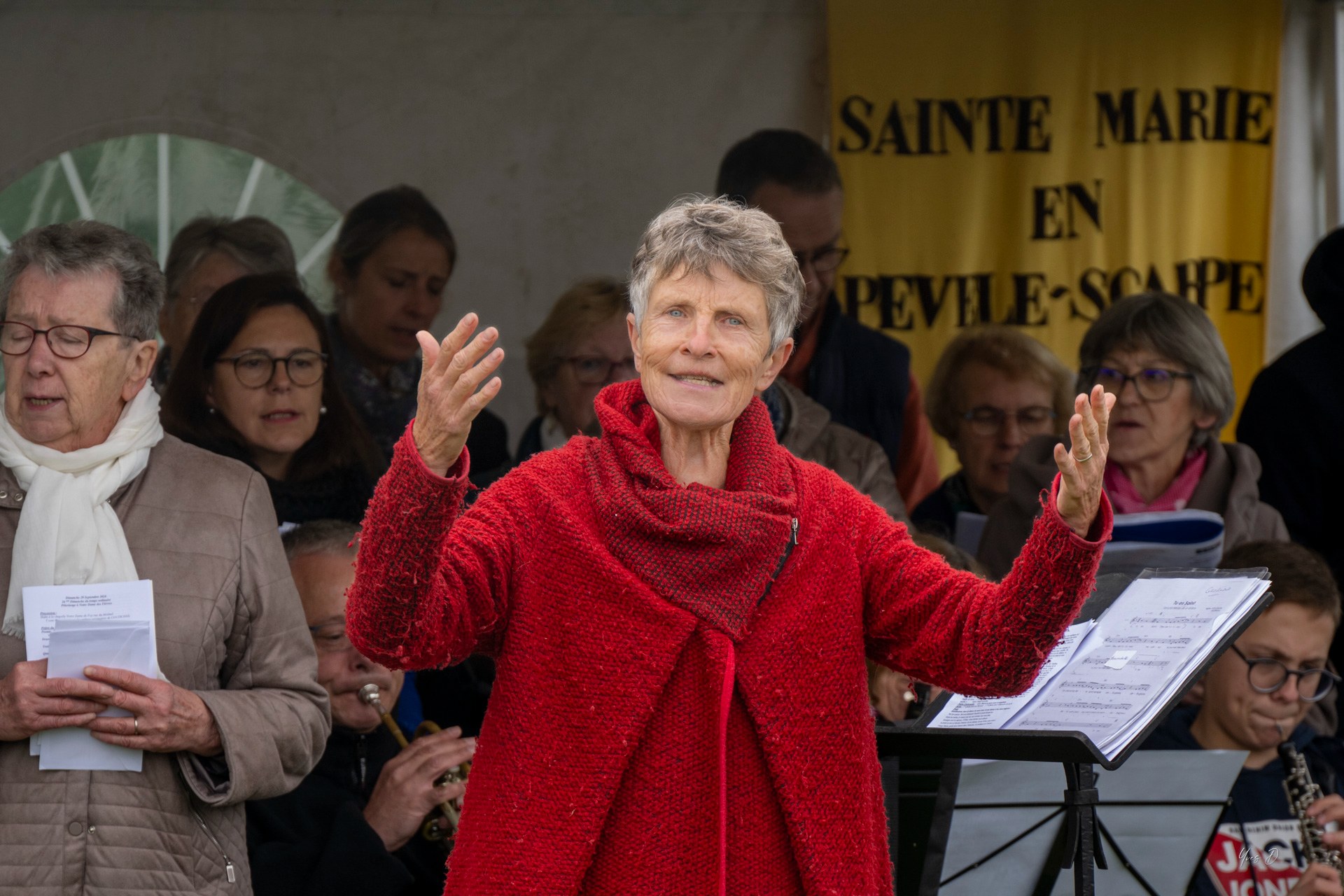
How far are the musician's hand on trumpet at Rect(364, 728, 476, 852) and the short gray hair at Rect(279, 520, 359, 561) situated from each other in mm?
502

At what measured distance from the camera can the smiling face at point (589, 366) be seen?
14.8 feet

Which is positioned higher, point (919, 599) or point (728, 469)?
point (728, 469)

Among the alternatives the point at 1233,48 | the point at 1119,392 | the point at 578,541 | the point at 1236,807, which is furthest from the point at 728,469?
the point at 1233,48

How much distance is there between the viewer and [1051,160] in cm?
521

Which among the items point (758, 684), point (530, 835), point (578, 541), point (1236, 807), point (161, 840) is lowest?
point (1236, 807)

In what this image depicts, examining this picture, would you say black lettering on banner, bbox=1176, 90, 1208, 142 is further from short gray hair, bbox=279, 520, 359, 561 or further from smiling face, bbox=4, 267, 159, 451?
smiling face, bbox=4, 267, 159, 451

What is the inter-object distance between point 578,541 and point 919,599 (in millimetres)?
434

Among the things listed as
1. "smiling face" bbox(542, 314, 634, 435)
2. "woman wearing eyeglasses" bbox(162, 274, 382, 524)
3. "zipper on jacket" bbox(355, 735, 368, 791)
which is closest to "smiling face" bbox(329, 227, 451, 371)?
"smiling face" bbox(542, 314, 634, 435)

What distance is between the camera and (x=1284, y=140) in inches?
209

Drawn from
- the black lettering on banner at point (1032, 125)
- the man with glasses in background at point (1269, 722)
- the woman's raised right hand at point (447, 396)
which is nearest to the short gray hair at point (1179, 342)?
the man with glasses in background at point (1269, 722)

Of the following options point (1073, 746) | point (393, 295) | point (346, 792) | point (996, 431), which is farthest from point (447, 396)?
point (996, 431)

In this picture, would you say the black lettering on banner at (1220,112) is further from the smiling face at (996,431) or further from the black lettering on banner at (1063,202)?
the smiling face at (996,431)

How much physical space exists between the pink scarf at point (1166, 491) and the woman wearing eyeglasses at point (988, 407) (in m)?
0.58

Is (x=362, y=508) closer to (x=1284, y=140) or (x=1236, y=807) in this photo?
(x=1236, y=807)
